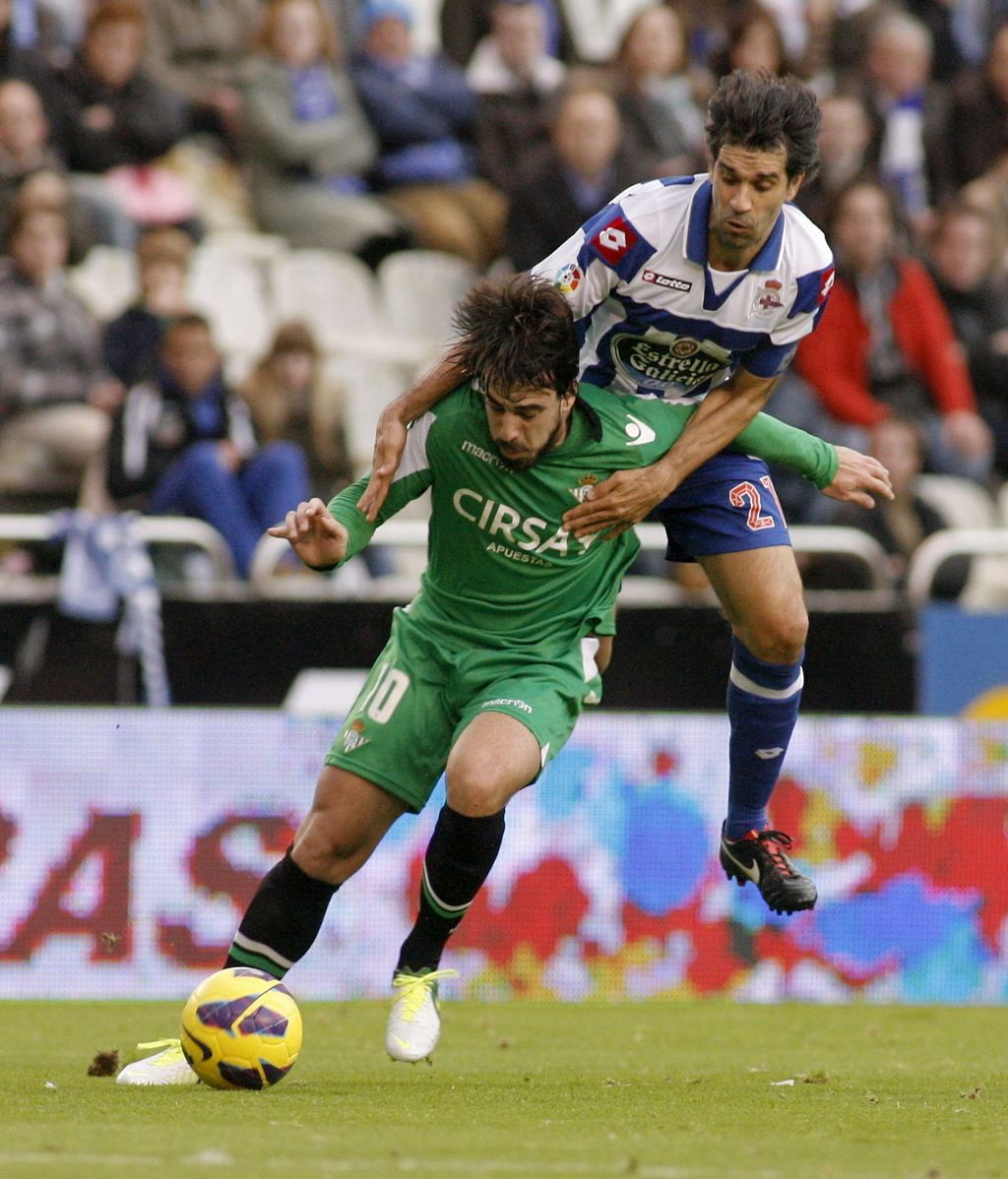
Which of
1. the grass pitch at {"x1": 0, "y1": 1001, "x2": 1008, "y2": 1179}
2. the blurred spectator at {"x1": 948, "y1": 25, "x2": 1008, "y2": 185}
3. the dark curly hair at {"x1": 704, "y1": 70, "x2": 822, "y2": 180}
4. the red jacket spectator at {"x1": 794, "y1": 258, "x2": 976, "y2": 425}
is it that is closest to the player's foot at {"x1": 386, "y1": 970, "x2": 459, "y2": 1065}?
the grass pitch at {"x1": 0, "y1": 1001, "x2": 1008, "y2": 1179}

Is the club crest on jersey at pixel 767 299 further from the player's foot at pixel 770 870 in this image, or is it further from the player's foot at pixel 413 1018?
the player's foot at pixel 413 1018

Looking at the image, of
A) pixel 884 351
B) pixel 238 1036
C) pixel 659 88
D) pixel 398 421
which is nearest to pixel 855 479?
pixel 398 421

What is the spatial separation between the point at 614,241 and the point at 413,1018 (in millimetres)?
2466

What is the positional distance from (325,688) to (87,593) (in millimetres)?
1335

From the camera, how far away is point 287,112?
43.1 feet

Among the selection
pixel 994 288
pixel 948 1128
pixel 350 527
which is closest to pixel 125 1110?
pixel 350 527

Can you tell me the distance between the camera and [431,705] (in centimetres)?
618

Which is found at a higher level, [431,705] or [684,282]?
[684,282]

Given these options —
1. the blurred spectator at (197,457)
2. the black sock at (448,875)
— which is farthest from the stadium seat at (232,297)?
the black sock at (448,875)

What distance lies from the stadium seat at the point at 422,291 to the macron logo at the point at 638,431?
22.2 ft

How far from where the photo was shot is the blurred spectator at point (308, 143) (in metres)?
13.1

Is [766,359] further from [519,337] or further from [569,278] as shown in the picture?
[519,337]

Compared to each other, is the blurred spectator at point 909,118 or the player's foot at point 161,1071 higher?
the player's foot at point 161,1071

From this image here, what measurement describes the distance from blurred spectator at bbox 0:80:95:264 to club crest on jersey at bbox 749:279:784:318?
6599 millimetres
